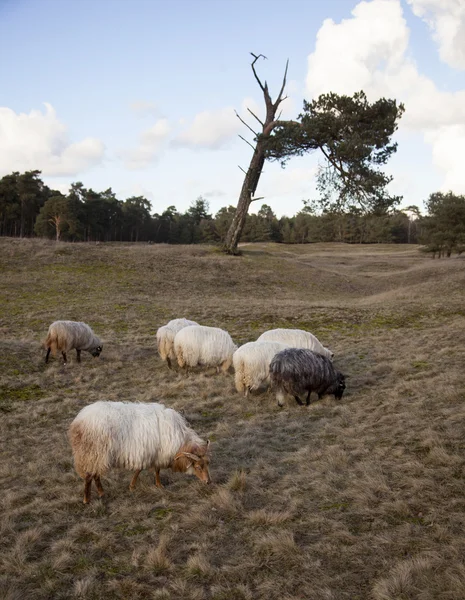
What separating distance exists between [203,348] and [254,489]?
6.66m

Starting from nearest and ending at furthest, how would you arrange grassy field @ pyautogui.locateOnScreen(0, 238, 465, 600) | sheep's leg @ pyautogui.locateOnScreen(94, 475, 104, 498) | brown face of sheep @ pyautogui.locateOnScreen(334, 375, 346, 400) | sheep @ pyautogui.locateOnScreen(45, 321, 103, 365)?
grassy field @ pyautogui.locateOnScreen(0, 238, 465, 600), sheep's leg @ pyautogui.locateOnScreen(94, 475, 104, 498), brown face of sheep @ pyautogui.locateOnScreen(334, 375, 346, 400), sheep @ pyautogui.locateOnScreen(45, 321, 103, 365)

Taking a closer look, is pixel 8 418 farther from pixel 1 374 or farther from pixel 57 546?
pixel 57 546

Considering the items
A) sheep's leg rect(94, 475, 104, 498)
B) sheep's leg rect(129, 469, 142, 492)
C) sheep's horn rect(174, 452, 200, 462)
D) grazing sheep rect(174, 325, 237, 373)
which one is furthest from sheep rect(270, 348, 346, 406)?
sheep's leg rect(94, 475, 104, 498)

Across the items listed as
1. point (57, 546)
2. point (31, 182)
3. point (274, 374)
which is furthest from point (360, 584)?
point (31, 182)

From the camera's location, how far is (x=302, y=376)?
392 inches

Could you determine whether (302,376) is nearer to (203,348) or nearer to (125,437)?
(203,348)

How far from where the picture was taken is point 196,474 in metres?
6.71

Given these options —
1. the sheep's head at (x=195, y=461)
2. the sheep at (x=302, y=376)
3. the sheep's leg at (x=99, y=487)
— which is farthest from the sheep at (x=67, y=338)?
the sheep's head at (x=195, y=461)

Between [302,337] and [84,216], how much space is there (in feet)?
211

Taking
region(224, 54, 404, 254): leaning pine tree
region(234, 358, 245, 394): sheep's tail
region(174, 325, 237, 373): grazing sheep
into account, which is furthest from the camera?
region(224, 54, 404, 254): leaning pine tree

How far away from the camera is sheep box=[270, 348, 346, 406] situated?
9.94m

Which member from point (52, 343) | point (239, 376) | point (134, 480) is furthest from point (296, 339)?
point (52, 343)

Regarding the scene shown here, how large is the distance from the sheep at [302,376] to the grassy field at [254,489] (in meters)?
0.33

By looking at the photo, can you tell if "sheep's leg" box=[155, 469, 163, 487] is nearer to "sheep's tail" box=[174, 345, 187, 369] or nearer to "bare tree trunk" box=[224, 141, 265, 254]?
"sheep's tail" box=[174, 345, 187, 369]
